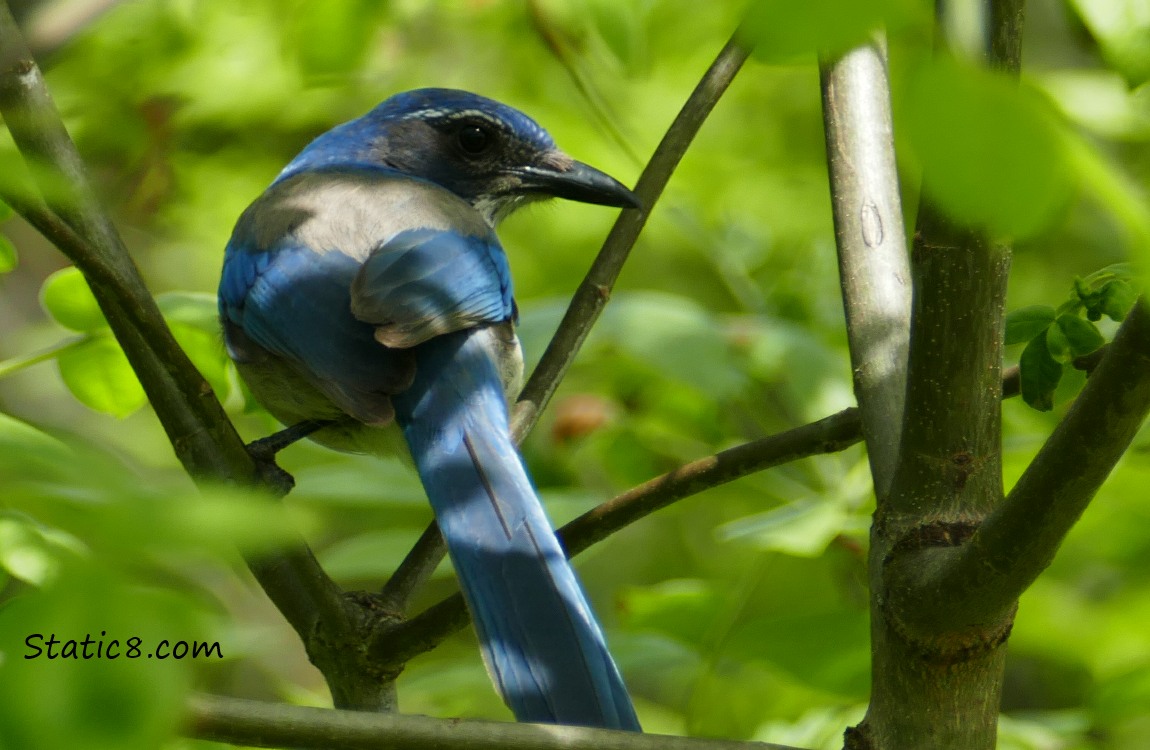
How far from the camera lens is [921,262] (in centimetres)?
210

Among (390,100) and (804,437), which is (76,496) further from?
(390,100)

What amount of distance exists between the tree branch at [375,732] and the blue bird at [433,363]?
49cm

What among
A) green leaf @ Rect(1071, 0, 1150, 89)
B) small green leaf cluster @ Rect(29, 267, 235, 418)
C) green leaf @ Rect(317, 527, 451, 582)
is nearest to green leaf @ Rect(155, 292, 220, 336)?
small green leaf cluster @ Rect(29, 267, 235, 418)

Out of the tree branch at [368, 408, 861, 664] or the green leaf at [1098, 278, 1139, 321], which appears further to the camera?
the tree branch at [368, 408, 861, 664]

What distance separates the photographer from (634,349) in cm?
376

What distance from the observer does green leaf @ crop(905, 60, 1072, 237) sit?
100 cm

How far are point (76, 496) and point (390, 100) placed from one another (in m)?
3.67

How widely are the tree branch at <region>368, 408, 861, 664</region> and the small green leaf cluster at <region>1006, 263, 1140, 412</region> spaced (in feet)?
1.74

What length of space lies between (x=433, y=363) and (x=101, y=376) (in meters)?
0.81

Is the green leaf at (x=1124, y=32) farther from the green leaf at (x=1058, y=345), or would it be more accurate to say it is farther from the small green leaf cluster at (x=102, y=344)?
the small green leaf cluster at (x=102, y=344)

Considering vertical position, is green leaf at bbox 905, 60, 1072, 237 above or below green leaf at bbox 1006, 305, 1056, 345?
below

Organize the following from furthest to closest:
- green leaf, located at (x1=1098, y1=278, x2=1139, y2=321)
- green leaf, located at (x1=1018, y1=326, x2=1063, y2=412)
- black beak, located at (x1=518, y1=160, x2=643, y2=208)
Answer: black beak, located at (x1=518, y1=160, x2=643, y2=208) < green leaf, located at (x1=1018, y1=326, x2=1063, y2=412) < green leaf, located at (x1=1098, y1=278, x2=1139, y2=321)

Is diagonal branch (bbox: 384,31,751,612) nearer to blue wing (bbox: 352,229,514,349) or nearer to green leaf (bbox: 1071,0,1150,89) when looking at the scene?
blue wing (bbox: 352,229,514,349)

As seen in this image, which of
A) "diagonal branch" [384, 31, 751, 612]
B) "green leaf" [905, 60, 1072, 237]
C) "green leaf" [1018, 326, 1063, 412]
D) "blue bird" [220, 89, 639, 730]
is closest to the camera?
"green leaf" [905, 60, 1072, 237]
